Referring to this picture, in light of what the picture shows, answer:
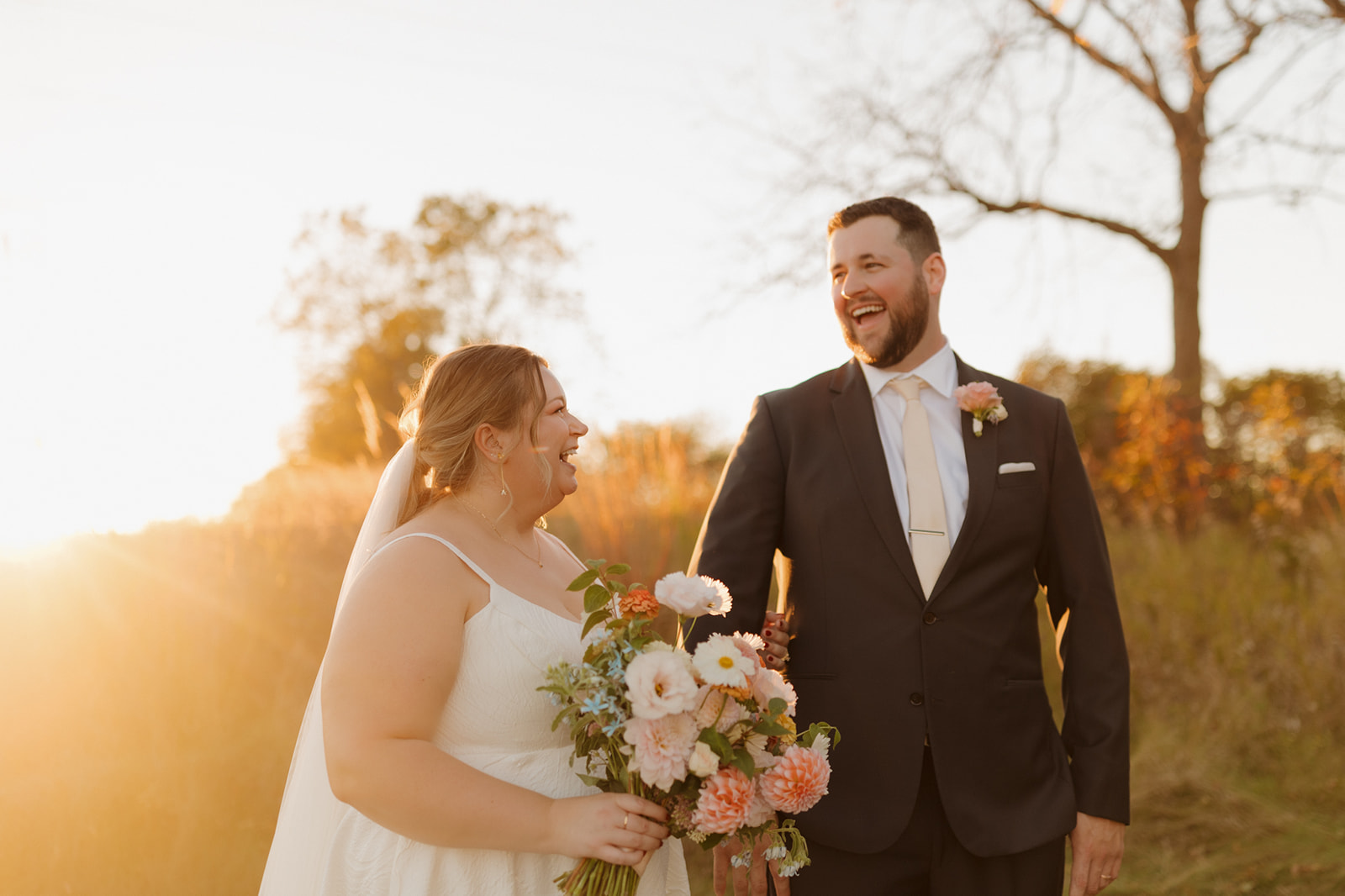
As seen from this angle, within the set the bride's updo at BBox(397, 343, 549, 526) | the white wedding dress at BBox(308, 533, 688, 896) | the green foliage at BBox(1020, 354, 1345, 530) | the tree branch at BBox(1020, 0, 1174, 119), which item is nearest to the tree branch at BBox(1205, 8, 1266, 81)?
the tree branch at BBox(1020, 0, 1174, 119)

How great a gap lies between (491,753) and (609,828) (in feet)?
1.17

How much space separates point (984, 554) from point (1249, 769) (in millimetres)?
4281

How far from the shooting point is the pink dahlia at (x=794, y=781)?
6.03 feet

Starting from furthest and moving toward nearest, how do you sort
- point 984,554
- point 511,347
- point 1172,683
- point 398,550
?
point 1172,683, point 984,554, point 511,347, point 398,550

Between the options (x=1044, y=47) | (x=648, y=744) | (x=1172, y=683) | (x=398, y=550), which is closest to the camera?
(x=648, y=744)

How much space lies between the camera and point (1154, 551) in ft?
24.3

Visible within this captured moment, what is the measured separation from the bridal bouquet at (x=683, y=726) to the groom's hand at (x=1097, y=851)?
99 centimetres

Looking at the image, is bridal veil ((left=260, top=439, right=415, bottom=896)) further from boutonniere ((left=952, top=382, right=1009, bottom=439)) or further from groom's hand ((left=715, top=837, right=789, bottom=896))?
boutonniere ((left=952, top=382, right=1009, bottom=439))

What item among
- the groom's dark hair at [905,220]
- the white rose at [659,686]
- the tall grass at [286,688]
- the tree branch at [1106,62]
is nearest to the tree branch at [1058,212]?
the tree branch at [1106,62]

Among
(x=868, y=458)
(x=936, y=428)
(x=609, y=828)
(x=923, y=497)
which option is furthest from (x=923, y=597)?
(x=609, y=828)

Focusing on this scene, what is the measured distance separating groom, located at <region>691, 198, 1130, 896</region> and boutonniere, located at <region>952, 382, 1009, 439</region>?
0.01 metres

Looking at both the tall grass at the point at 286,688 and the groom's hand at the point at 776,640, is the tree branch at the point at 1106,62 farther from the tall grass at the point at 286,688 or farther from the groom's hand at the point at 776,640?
the groom's hand at the point at 776,640

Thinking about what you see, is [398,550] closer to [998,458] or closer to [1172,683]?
[998,458]

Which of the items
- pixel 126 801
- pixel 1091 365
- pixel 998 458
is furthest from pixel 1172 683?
pixel 1091 365
